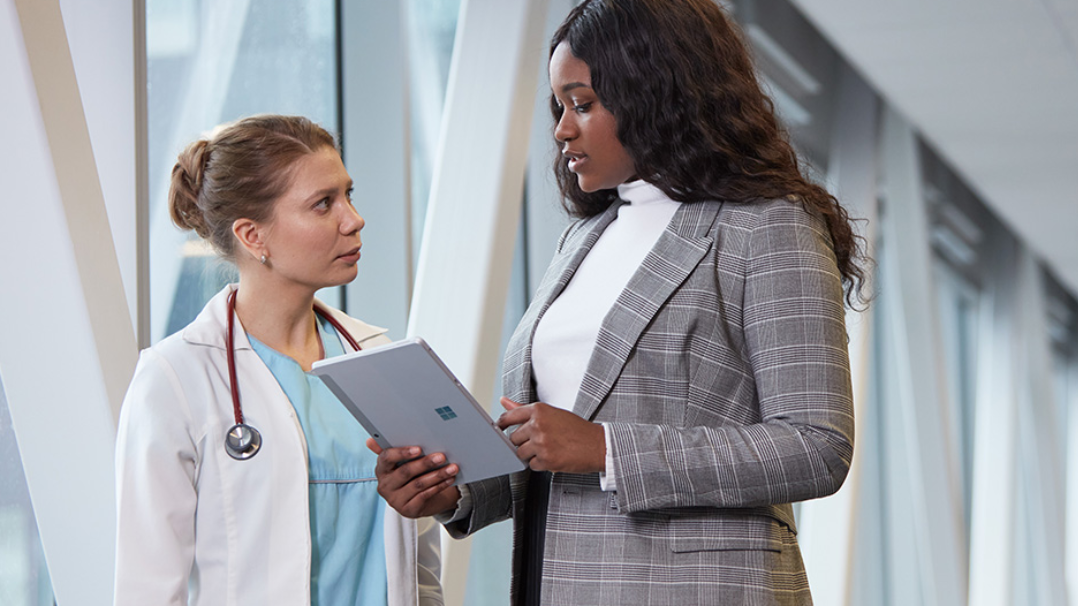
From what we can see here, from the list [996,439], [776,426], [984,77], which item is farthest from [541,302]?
[996,439]

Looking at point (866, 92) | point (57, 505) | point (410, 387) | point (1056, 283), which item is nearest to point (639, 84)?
point (410, 387)

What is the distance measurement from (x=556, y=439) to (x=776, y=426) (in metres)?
0.31

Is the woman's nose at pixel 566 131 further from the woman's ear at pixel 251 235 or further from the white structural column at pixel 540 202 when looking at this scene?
the white structural column at pixel 540 202

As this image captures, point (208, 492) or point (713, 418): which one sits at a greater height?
point (713, 418)

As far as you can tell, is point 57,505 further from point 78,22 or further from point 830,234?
point 830,234

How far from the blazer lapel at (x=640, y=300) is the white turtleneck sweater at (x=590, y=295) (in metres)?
0.03

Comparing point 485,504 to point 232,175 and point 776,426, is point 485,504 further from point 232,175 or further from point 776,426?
point 232,175

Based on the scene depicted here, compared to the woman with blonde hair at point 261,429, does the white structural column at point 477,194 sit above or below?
above

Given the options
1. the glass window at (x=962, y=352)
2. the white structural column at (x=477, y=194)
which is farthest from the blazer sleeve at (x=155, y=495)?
the glass window at (x=962, y=352)

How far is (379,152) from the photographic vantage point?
12.2ft

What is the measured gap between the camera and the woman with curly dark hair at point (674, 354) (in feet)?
5.14

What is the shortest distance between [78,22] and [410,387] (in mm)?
1474

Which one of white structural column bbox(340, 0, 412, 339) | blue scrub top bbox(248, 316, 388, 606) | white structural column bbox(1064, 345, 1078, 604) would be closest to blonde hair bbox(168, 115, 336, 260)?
blue scrub top bbox(248, 316, 388, 606)

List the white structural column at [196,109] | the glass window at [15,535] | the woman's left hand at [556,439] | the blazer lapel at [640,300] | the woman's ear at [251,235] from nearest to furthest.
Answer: the woman's left hand at [556,439]
the blazer lapel at [640,300]
the woman's ear at [251,235]
the glass window at [15,535]
the white structural column at [196,109]
